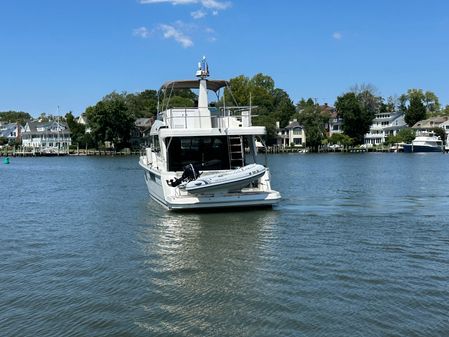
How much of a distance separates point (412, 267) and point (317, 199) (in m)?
13.3

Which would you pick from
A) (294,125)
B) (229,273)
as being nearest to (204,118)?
(229,273)

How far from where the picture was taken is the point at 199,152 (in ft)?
71.1

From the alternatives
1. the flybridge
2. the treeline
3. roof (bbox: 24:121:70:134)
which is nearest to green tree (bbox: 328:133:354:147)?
the treeline

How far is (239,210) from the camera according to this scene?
20234mm

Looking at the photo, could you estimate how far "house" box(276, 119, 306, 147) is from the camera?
454 feet

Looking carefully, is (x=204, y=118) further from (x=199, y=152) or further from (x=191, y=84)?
(x=191, y=84)

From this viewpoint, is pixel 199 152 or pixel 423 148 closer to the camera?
pixel 199 152

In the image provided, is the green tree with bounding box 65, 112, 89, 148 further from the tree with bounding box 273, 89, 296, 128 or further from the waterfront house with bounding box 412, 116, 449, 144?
the waterfront house with bounding box 412, 116, 449, 144

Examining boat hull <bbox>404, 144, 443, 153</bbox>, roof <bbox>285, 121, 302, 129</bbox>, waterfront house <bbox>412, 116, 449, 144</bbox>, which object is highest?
roof <bbox>285, 121, 302, 129</bbox>

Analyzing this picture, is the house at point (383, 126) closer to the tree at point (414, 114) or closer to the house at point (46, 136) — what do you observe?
the tree at point (414, 114)

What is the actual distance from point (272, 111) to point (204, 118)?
129863 mm

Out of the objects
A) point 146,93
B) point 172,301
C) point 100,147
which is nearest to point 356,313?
Result: point 172,301

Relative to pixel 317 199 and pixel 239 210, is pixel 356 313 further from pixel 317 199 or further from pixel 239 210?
pixel 317 199

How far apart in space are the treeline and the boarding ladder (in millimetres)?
85903
